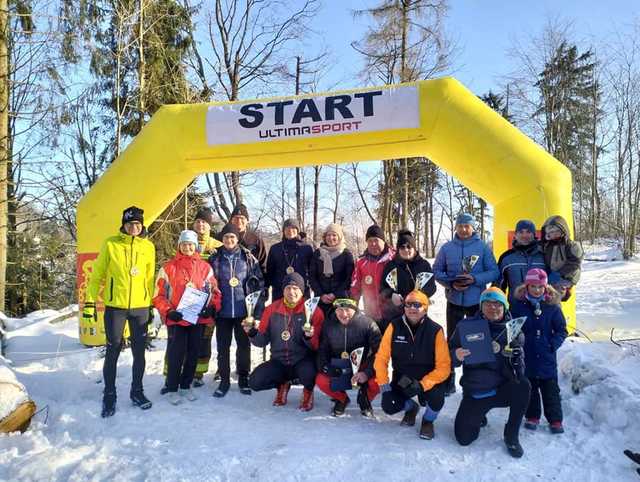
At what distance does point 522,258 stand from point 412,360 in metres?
1.49

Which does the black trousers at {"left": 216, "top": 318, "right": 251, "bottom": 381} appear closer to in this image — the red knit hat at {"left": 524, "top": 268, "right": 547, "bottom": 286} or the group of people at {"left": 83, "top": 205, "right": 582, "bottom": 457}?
the group of people at {"left": 83, "top": 205, "right": 582, "bottom": 457}

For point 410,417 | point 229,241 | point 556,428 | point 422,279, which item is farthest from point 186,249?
point 556,428

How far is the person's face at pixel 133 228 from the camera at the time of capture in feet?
13.9

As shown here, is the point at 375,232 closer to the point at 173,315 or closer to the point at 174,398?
the point at 173,315

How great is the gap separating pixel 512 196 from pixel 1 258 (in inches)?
351

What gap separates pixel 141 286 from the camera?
4.24 m

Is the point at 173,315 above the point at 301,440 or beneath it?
above

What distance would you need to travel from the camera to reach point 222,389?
4523 mm

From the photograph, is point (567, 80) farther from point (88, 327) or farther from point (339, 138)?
point (88, 327)

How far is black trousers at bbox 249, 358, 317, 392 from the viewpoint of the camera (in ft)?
13.7

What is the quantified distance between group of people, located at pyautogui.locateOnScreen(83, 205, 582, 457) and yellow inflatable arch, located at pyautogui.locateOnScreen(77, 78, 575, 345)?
1.59 m

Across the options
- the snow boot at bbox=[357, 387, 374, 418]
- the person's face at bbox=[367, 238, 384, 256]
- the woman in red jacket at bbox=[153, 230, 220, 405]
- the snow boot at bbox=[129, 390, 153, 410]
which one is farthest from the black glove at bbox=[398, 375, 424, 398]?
the snow boot at bbox=[129, 390, 153, 410]

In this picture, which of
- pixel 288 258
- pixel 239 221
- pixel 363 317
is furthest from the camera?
pixel 239 221

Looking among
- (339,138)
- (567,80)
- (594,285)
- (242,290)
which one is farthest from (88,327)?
(567,80)
